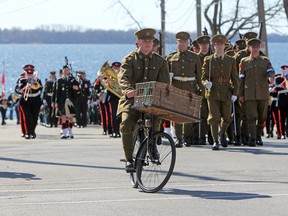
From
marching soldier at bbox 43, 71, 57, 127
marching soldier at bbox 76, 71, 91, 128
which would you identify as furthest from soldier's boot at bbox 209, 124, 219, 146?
marching soldier at bbox 76, 71, 91, 128

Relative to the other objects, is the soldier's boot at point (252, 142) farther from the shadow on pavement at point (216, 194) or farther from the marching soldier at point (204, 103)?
the shadow on pavement at point (216, 194)

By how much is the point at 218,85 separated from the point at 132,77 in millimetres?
5536

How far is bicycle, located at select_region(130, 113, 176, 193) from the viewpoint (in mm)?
11609

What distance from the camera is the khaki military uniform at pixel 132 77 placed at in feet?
39.5

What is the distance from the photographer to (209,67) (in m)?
17.7

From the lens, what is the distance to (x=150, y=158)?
38.5ft

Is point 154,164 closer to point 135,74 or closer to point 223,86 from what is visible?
point 135,74

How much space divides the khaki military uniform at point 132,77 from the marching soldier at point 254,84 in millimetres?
5948

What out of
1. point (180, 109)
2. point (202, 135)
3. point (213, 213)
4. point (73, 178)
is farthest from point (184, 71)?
point (213, 213)

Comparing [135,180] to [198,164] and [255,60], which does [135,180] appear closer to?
[198,164]

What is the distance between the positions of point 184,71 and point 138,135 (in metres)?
5.50

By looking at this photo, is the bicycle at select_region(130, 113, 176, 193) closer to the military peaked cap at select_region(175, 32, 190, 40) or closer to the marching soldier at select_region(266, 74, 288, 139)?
the military peaked cap at select_region(175, 32, 190, 40)

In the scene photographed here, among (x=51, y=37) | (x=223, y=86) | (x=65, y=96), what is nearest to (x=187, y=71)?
(x=223, y=86)

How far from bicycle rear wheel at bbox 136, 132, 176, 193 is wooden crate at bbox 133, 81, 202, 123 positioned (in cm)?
33
